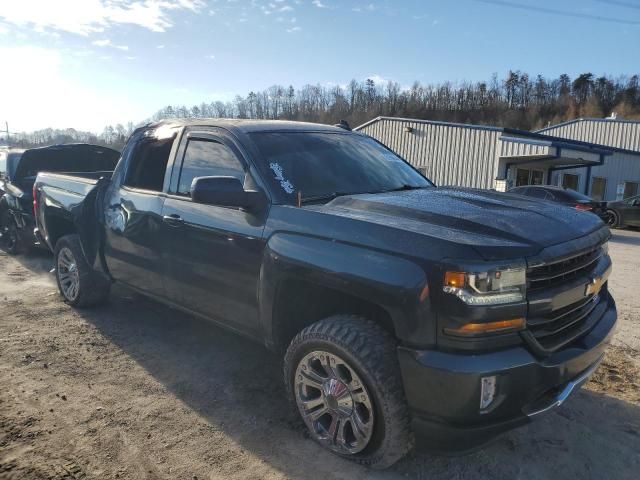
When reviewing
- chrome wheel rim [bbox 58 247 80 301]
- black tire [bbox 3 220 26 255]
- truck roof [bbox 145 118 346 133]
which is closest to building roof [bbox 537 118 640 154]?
black tire [bbox 3 220 26 255]

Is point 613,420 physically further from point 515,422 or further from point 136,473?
point 136,473

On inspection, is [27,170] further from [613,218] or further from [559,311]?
[613,218]

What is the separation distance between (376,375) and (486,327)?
1.99 feet

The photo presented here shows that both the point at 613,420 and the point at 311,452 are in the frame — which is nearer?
the point at 311,452

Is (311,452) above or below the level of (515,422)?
below

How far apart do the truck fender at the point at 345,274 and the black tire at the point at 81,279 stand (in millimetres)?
3022

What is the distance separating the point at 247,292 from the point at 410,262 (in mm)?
1300

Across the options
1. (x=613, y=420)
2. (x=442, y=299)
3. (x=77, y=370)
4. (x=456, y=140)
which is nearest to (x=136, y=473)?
(x=77, y=370)

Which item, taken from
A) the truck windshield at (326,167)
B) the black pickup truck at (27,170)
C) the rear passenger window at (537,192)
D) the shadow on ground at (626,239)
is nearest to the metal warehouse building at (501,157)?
the rear passenger window at (537,192)

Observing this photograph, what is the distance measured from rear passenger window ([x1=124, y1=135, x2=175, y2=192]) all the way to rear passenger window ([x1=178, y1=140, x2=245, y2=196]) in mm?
318

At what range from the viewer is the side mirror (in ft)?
10.3

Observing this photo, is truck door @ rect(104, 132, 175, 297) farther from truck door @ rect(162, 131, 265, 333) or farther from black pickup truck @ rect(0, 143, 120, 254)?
black pickup truck @ rect(0, 143, 120, 254)

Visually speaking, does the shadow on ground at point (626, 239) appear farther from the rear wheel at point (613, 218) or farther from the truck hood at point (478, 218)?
the truck hood at point (478, 218)

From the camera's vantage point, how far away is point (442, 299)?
8.01 feet
